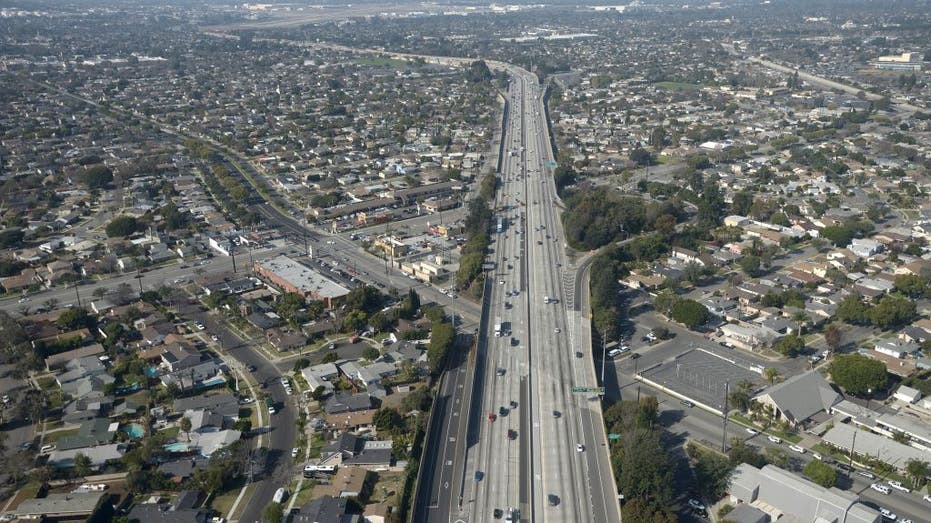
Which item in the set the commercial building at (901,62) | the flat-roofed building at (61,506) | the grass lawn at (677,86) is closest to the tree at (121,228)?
the flat-roofed building at (61,506)

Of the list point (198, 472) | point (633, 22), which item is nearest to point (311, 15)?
point (633, 22)

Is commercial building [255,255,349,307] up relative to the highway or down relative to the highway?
down

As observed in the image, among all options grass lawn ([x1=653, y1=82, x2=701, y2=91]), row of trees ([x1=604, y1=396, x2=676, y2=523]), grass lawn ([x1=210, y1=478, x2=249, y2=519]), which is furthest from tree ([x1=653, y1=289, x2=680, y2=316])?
grass lawn ([x1=653, y1=82, x2=701, y2=91])

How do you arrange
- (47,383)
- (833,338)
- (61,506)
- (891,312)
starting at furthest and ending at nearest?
(891,312) < (833,338) < (47,383) < (61,506)

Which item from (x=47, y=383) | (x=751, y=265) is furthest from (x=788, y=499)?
(x=47, y=383)

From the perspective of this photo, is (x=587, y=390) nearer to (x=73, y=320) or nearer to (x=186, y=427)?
(x=186, y=427)

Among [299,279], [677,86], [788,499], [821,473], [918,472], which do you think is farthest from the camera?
[677,86]

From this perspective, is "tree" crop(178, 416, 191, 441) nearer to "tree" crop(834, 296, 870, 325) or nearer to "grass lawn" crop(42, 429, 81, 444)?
"grass lawn" crop(42, 429, 81, 444)

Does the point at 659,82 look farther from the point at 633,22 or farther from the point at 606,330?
the point at 633,22
